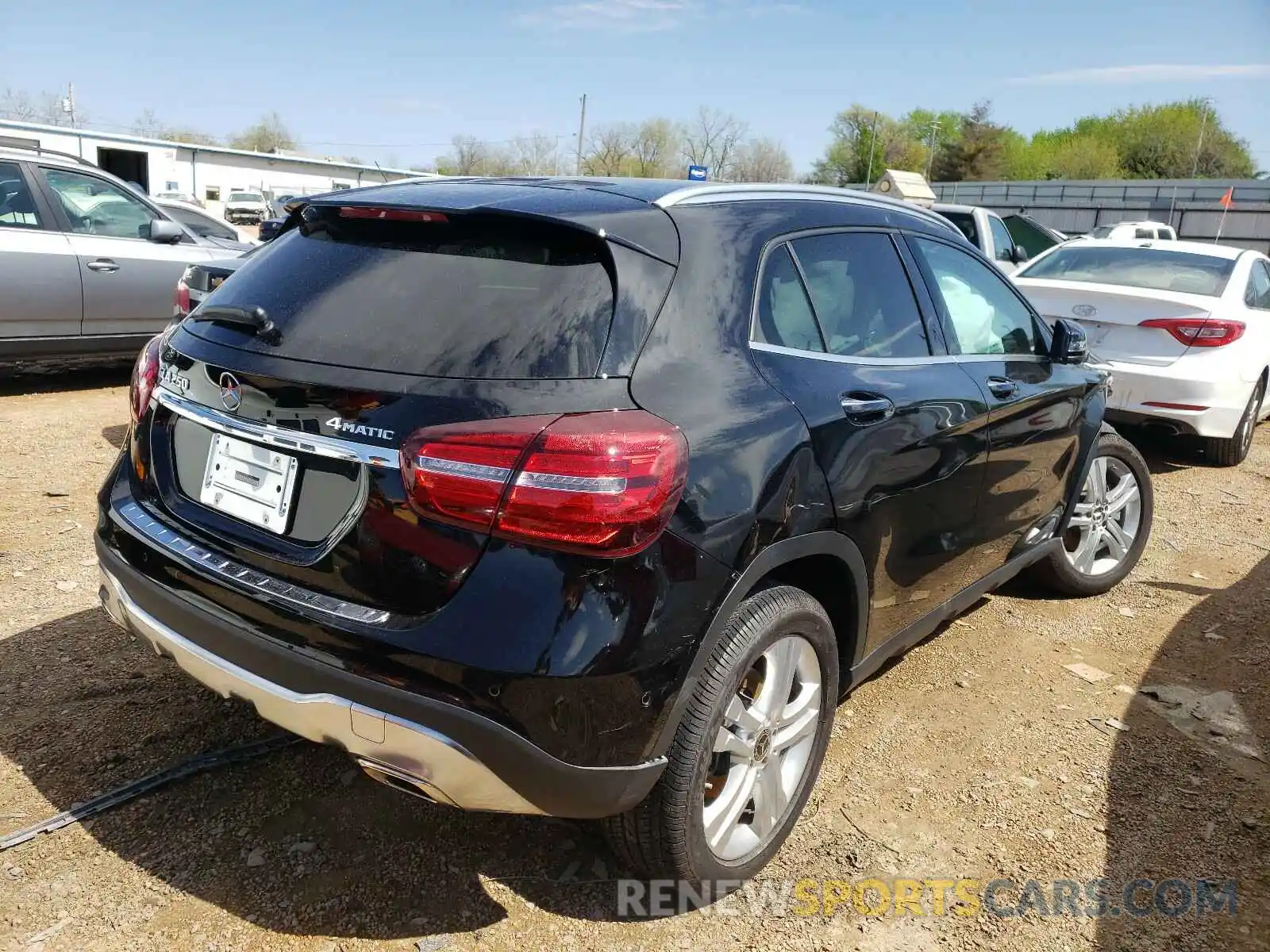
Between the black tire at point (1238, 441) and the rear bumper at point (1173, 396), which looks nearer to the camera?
the rear bumper at point (1173, 396)

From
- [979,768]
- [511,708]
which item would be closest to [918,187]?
[979,768]

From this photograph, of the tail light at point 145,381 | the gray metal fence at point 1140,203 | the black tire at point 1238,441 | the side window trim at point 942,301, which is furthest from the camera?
the gray metal fence at point 1140,203

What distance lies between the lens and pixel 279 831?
2592 millimetres

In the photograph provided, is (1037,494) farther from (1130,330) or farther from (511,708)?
(1130,330)

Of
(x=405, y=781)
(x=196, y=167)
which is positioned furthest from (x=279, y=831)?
(x=196, y=167)

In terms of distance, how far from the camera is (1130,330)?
662 centimetres

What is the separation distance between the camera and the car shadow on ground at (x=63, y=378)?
7777 mm

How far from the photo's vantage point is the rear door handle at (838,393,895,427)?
2.54 metres

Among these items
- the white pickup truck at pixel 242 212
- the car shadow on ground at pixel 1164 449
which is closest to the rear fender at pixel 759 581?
the car shadow on ground at pixel 1164 449

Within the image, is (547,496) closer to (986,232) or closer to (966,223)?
(986,232)

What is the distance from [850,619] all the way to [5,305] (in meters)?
6.61

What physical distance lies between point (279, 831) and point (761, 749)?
4.26 feet

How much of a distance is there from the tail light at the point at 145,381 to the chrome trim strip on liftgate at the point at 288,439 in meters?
0.25

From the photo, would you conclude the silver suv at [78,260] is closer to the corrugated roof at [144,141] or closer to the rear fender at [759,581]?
the rear fender at [759,581]
